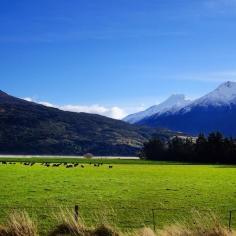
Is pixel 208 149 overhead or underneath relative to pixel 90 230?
overhead

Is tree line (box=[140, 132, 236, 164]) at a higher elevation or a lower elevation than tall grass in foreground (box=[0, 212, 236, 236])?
higher

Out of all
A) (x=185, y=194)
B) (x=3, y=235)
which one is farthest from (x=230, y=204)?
(x=3, y=235)

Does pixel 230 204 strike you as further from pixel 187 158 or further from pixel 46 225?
pixel 187 158

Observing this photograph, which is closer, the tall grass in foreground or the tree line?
the tall grass in foreground

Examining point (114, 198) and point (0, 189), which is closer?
point (114, 198)

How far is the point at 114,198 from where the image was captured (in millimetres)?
47375

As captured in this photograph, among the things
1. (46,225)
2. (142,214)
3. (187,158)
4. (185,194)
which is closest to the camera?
(46,225)

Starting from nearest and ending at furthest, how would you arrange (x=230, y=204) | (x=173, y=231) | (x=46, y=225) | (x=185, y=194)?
(x=173, y=231), (x=46, y=225), (x=230, y=204), (x=185, y=194)

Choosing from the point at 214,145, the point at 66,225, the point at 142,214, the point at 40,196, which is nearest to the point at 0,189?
the point at 40,196

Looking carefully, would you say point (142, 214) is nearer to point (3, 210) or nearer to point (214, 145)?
point (3, 210)

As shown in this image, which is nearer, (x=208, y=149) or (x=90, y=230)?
(x=90, y=230)

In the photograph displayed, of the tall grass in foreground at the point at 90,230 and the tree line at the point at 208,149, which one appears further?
the tree line at the point at 208,149

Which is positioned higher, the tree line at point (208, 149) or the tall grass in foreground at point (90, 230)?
the tree line at point (208, 149)

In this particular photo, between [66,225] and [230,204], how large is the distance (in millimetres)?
22958
